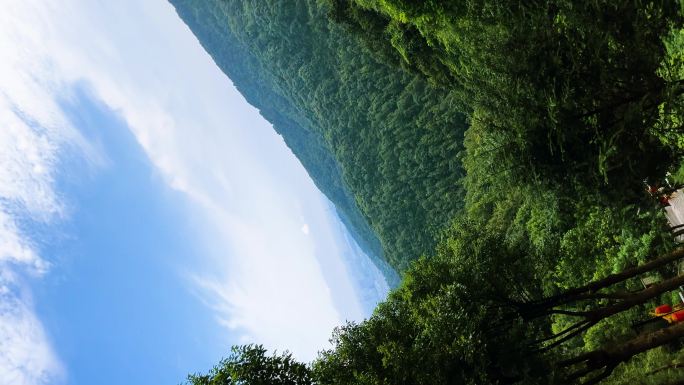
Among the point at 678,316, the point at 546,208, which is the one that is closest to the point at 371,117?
the point at 678,316

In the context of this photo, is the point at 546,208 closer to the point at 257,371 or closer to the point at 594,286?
the point at 594,286

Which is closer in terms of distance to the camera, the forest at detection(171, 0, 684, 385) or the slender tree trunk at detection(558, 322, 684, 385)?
the slender tree trunk at detection(558, 322, 684, 385)

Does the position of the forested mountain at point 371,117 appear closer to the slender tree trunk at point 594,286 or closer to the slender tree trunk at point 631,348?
the slender tree trunk at point 594,286

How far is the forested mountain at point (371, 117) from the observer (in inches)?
2238

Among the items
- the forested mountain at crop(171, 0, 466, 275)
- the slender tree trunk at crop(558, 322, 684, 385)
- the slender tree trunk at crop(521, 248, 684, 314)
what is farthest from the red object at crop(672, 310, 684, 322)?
the forested mountain at crop(171, 0, 466, 275)

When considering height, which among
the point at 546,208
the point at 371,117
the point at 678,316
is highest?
the point at 371,117

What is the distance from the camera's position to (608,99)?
40.0ft

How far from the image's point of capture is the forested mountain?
5684 centimetres

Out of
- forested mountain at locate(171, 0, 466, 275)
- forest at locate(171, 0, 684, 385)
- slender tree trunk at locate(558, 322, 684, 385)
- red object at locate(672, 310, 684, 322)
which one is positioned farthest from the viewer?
forested mountain at locate(171, 0, 466, 275)

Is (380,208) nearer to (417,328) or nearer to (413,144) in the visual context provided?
(413,144)

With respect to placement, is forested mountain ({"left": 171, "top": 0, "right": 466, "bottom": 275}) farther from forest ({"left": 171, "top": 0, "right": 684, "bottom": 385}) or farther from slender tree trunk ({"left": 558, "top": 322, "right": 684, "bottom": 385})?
slender tree trunk ({"left": 558, "top": 322, "right": 684, "bottom": 385})

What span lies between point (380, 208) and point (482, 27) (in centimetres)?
5417

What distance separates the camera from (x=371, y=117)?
6706cm

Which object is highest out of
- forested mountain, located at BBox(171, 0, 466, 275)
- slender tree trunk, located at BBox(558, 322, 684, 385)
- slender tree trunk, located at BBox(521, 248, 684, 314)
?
forested mountain, located at BBox(171, 0, 466, 275)
